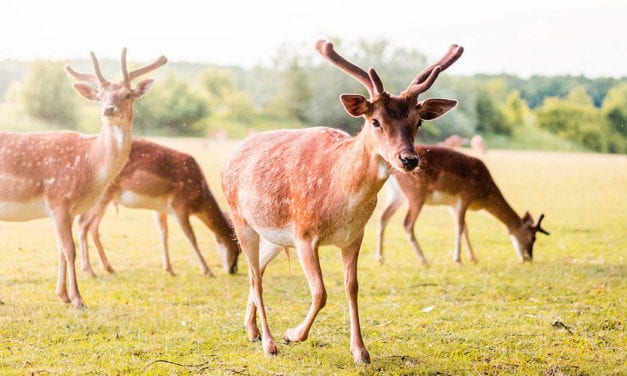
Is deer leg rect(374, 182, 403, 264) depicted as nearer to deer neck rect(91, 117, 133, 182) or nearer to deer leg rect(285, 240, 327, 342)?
deer neck rect(91, 117, 133, 182)

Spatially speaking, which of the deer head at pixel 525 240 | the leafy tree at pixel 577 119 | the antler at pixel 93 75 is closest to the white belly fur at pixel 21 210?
the antler at pixel 93 75

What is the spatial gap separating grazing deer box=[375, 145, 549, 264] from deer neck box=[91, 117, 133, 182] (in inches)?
103

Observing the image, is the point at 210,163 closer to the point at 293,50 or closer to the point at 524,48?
→ the point at 293,50

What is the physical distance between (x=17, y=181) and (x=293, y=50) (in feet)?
42.6

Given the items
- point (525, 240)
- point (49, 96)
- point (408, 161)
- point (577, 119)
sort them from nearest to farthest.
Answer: point (408, 161) < point (525, 240) < point (49, 96) < point (577, 119)

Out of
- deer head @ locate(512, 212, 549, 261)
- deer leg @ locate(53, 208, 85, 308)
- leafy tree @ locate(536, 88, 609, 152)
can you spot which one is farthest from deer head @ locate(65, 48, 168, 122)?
leafy tree @ locate(536, 88, 609, 152)

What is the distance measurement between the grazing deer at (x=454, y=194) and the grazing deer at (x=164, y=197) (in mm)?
1453

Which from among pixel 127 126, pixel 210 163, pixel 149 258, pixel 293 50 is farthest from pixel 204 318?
pixel 293 50

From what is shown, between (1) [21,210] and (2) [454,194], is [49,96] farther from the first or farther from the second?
(1) [21,210]

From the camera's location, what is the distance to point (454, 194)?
693cm

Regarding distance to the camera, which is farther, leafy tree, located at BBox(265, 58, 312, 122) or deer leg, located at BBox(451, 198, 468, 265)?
leafy tree, located at BBox(265, 58, 312, 122)

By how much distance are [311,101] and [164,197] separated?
9707mm

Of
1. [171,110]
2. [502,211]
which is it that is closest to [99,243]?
[502,211]

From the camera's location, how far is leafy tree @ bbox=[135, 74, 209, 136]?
14.5 m
